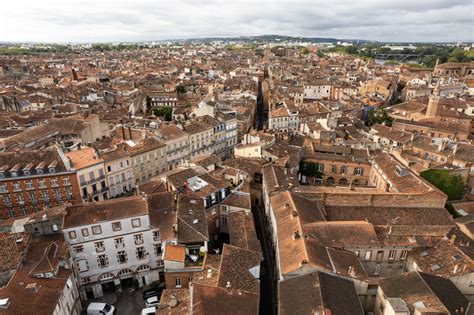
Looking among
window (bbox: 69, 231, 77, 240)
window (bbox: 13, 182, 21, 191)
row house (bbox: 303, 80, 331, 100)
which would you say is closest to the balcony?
window (bbox: 69, 231, 77, 240)

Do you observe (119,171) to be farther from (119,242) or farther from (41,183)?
(119,242)

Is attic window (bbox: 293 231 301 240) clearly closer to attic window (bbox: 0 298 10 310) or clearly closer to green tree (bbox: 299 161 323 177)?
attic window (bbox: 0 298 10 310)

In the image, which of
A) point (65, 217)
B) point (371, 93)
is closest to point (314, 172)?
point (65, 217)

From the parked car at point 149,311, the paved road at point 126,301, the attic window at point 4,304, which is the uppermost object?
the attic window at point 4,304

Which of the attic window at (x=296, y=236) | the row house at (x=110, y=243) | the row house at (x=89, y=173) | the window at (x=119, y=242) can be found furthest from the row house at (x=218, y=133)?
the attic window at (x=296, y=236)

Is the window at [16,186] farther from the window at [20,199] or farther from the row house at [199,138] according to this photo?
the row house at [199,138]

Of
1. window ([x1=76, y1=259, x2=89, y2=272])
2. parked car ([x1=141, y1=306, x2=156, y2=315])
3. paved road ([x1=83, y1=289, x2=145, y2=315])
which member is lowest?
paved road ([x1=83, y1=289, x2=145, y2=315])

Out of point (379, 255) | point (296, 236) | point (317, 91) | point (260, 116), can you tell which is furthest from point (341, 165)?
point (317, 91)
